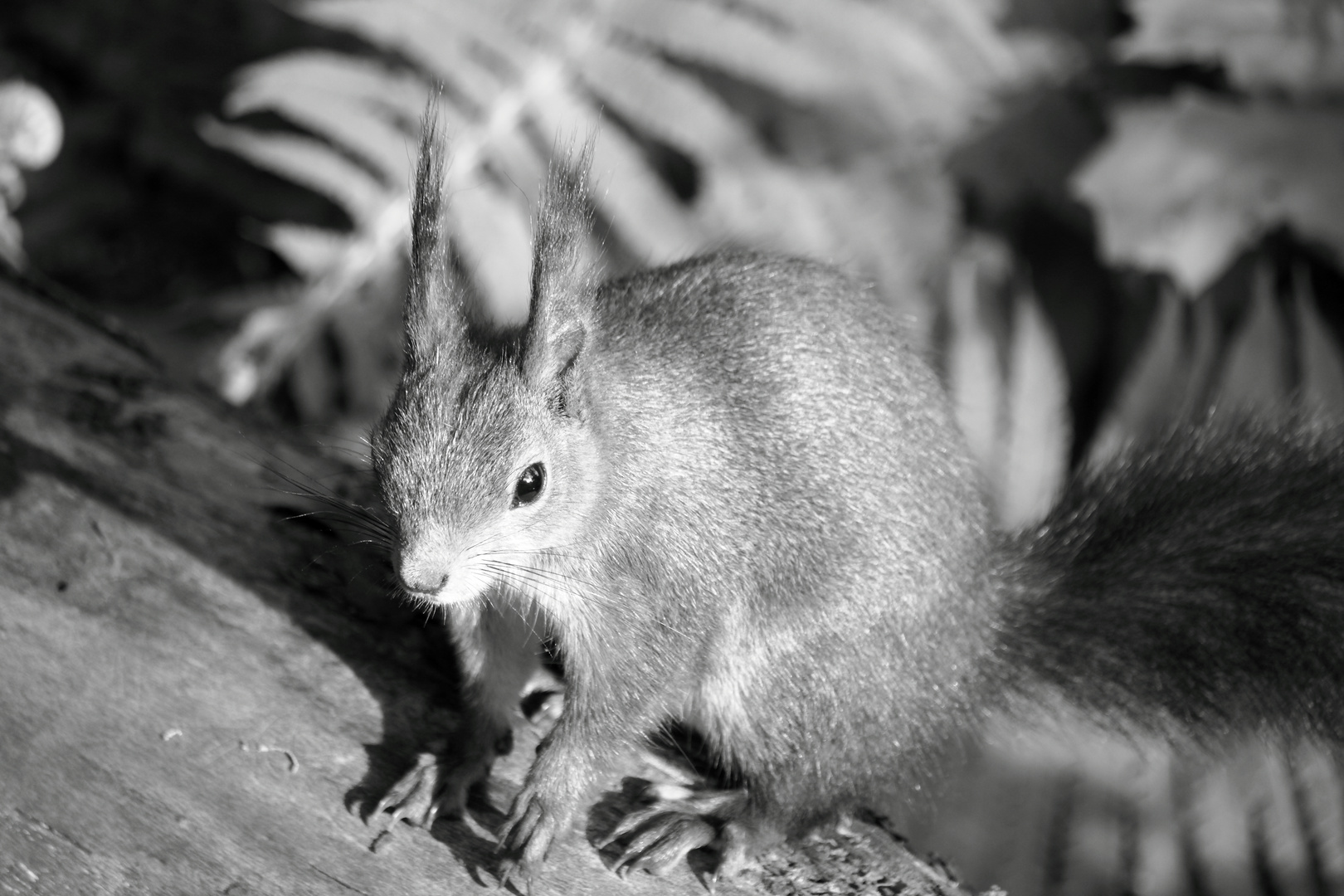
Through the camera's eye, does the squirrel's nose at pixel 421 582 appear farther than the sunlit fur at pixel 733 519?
No

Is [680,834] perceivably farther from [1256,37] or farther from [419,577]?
[1256,37]

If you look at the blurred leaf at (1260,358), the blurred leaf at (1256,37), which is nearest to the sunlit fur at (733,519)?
the blurred leaf at (1260,358)

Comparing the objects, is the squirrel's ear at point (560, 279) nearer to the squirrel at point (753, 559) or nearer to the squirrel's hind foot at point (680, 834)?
the squirrel at point (753, 559)

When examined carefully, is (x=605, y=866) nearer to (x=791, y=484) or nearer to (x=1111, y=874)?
(x=791, y=484)

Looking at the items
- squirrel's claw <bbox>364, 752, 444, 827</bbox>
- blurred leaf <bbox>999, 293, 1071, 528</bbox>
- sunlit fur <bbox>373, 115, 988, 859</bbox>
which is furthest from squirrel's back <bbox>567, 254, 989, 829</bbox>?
blurred leaf <bbox>999, 293, 1071, 528</bbox>

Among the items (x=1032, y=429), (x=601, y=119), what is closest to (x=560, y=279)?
(x=601, y=119)

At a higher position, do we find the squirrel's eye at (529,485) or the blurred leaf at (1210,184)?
the blurred leaf at (1210,184)

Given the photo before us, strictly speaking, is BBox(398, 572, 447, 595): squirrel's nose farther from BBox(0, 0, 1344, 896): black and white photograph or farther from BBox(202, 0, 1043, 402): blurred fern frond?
BBox(202, 0, 1043, 402): blurred fern frond

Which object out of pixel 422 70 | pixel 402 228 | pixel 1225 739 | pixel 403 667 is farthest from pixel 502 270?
pixel 1225 739
